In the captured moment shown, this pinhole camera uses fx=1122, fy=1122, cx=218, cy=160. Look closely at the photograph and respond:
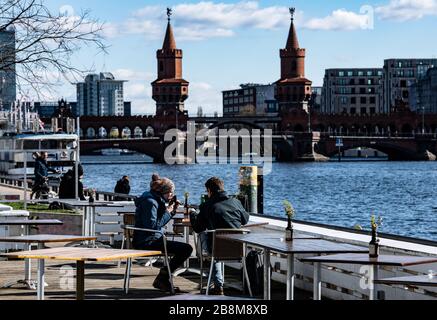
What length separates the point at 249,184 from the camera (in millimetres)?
17688

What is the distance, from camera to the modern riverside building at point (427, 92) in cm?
18600

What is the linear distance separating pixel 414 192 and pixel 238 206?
54.7 m

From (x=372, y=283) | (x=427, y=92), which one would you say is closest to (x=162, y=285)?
(x=372, y=283)

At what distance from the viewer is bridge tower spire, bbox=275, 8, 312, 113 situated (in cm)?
15600

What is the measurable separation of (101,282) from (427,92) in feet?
602

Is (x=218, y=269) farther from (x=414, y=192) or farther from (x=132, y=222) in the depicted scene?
(x=414, y=192)

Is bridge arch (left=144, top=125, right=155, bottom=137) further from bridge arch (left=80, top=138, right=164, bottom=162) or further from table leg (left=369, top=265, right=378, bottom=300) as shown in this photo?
table leg (left=369, top=265, right=378, bottom=300)

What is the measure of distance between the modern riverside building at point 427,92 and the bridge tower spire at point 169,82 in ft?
156

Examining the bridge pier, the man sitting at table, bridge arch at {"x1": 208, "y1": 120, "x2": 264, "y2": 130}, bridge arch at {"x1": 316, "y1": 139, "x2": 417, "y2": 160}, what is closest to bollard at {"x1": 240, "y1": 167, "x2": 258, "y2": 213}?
the man sitting at table

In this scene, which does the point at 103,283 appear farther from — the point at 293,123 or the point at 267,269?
the point at 293,123

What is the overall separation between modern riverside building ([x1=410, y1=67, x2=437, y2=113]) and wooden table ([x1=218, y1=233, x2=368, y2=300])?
583 feet

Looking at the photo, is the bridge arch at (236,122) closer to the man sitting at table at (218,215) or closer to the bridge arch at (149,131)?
the bridge arch at (149,131)

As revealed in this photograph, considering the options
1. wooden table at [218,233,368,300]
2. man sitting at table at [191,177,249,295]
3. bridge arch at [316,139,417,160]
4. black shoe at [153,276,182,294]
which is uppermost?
man sitting at table at [191,177,249,295]

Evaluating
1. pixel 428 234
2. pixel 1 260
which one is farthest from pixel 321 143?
pixel 1 260
